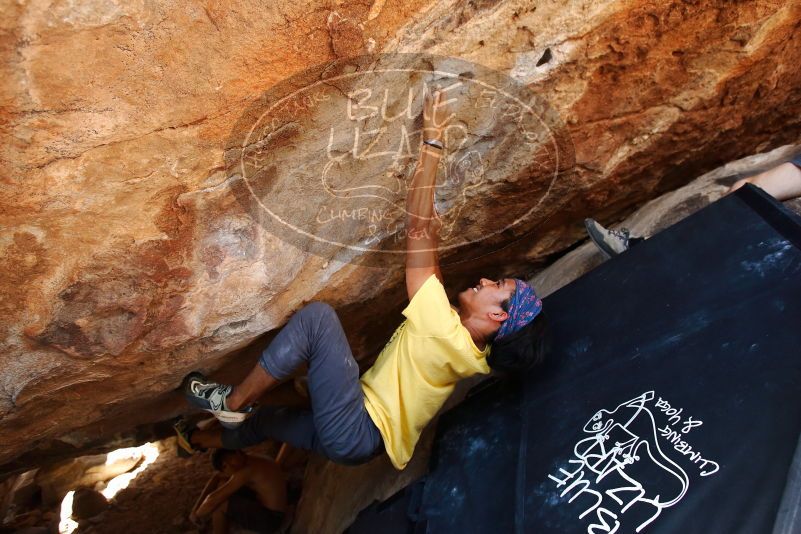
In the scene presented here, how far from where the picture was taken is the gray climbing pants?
1.75 meters

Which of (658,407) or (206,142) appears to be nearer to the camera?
(206,142)

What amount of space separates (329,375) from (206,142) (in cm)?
83

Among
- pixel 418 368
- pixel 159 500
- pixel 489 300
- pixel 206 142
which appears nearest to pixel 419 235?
pixel 489 300

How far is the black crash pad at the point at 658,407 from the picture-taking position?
1.26 metres

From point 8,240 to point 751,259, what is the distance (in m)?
2.00

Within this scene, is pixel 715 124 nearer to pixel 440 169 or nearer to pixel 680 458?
pixel 440 169

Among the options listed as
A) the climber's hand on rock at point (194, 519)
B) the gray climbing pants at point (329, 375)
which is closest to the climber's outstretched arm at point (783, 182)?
the gray climbing pants at point (329, 375)

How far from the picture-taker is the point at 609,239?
7.17 feet

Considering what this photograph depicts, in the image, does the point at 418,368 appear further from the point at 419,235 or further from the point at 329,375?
the point at 419,235

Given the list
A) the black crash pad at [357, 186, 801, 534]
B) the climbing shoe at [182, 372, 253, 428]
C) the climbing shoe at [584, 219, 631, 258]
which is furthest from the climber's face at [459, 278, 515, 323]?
the climbing shoe at [182, 372, 253, 428]

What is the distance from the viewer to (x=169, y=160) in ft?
4.35

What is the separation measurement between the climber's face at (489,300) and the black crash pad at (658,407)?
10.6 inches

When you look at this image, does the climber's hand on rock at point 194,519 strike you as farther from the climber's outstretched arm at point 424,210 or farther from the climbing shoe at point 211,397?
the climber's outstretched arm at point 424,210

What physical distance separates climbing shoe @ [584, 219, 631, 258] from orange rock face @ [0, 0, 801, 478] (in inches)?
5.5
